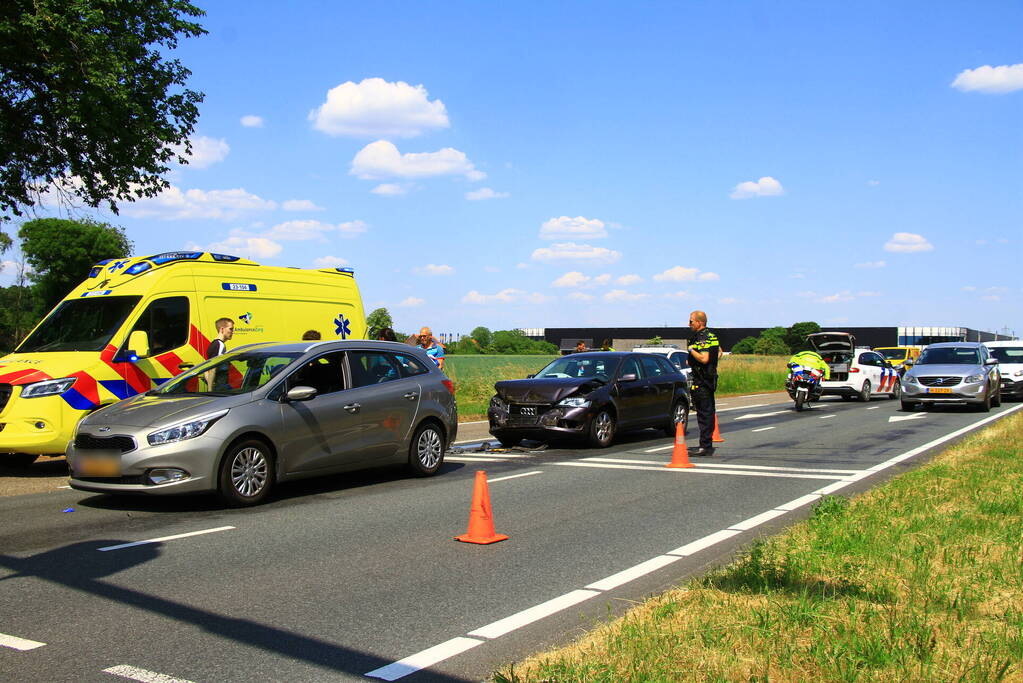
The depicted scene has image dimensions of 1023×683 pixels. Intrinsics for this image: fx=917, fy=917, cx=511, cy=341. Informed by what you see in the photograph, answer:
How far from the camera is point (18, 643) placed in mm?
4660

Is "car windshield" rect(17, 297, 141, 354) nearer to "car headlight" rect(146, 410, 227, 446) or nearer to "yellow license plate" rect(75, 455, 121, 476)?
"yellow license plate" rect(75, 455, 121, 476)

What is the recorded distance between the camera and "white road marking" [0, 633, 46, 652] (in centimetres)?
459

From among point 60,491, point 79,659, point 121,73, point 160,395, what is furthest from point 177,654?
point 121,73

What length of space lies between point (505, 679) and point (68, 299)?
11.3m

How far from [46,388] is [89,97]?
9039mm

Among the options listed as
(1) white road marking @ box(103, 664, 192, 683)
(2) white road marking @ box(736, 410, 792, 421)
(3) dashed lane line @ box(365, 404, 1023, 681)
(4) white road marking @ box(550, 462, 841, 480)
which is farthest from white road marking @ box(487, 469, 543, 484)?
(2) white road marking @ box(736, 410, 792, 421)

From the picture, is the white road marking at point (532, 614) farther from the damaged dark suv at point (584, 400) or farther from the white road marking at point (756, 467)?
the damaged dark suv at point (584, 400)

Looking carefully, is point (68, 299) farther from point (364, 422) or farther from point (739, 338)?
point (739, 338)

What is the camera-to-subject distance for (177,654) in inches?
177

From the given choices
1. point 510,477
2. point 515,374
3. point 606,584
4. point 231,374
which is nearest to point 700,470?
point 510,477

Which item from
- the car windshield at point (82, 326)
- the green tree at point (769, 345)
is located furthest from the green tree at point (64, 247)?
the green tree at point (769, 345)

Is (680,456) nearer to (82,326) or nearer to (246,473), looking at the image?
(246,473)

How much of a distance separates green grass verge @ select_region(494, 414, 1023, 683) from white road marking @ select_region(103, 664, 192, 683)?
150 cm

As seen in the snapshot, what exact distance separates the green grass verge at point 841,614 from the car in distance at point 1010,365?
23.7 m
